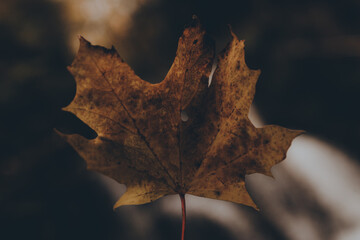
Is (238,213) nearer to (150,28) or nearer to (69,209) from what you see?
(69,209)

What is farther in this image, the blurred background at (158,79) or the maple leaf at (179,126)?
the blurred background at (158,79)

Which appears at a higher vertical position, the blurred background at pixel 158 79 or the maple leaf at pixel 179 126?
the blurred background at pixel 158 79

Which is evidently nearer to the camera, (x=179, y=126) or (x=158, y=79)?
(x=179, y=126)

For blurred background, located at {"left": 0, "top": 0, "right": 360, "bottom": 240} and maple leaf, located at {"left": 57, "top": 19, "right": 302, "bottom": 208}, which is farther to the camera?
blurred background, located at {"left": 0, "top": 0, "right": 360, "bottom": 240}

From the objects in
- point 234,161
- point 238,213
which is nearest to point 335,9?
point 238,213

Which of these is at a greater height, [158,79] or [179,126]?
[158,79]
